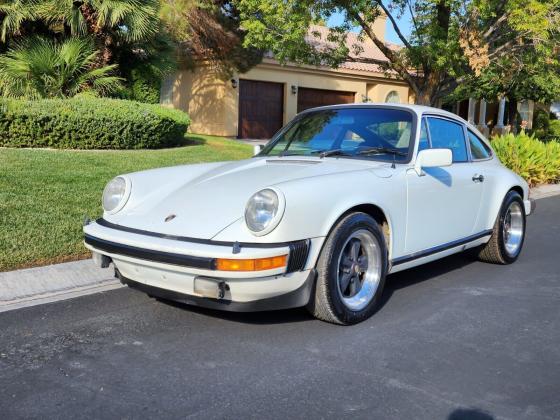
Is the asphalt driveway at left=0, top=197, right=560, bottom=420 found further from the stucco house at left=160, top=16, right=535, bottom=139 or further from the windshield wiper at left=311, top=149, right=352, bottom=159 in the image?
the stucco house at left=160, top=16, right=535, bottom=139

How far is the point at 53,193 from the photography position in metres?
7.64

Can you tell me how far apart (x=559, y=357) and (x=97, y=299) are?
3259mm

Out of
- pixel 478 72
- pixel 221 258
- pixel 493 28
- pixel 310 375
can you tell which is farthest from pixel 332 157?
pixel 493 28

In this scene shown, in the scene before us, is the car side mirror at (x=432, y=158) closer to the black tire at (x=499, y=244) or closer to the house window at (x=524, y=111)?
the black tire at (x=499, y=244)

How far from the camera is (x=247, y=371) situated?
3.40 meters

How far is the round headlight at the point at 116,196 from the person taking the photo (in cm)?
442

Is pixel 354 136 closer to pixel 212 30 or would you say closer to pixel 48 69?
pixel 48 69

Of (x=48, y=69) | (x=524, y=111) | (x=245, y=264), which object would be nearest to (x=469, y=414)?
(x=245, y=264)

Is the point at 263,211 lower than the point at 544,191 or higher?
higher

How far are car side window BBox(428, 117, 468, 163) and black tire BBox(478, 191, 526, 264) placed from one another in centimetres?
74

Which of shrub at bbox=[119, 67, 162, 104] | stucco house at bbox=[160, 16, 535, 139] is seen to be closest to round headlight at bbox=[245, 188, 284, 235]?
shrub at bbox=[119, 67, 162, 104]

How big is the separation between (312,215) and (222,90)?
18.4 m

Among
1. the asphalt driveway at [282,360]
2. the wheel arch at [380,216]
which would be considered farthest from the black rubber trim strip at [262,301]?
the wheel arch at [380,216]

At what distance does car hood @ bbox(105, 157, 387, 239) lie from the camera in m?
3.87
